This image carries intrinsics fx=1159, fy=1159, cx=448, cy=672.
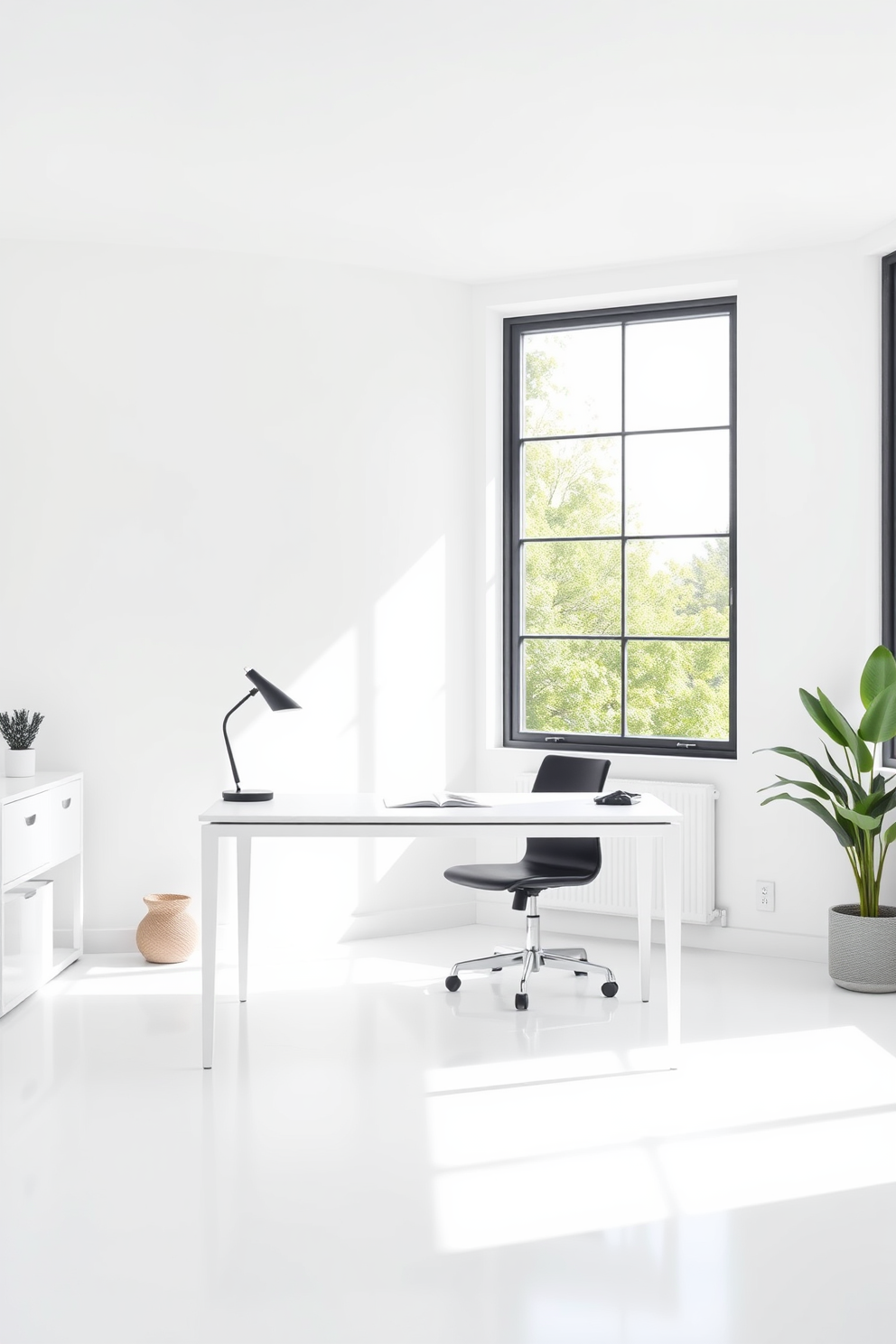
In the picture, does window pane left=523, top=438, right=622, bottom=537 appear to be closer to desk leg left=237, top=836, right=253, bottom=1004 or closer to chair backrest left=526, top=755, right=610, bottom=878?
chair backrest left=526, top=755, right=610, bottom=878

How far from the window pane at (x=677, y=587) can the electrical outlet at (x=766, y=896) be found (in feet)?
3.88

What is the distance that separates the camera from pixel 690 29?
322cm

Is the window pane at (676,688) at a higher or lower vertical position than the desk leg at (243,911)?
higher

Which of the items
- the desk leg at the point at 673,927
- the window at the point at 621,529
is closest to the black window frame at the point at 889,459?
the window at the point at 621,529

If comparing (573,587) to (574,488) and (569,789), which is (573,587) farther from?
(569,789)

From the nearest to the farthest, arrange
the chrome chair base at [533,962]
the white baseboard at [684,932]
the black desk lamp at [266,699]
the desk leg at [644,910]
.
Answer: the black desk lamp at [266,699]
the desk leg at [644,910]
the chrome chair base at [533,962]
the white baseboard at [684,932]

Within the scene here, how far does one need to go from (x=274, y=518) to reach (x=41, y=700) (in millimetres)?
1320

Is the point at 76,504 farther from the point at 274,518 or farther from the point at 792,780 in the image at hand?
the point at 792,780

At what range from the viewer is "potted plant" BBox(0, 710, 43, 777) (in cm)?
475

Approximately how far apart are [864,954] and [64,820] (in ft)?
10.9

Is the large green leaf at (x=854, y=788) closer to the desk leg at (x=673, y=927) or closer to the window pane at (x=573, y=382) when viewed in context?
the desk leg at (x=673, y=927)

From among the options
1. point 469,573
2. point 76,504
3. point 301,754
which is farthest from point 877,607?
point 76,504

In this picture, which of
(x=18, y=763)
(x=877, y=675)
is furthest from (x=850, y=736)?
(x=18, y=763)

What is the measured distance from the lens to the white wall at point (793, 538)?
5.04 m
